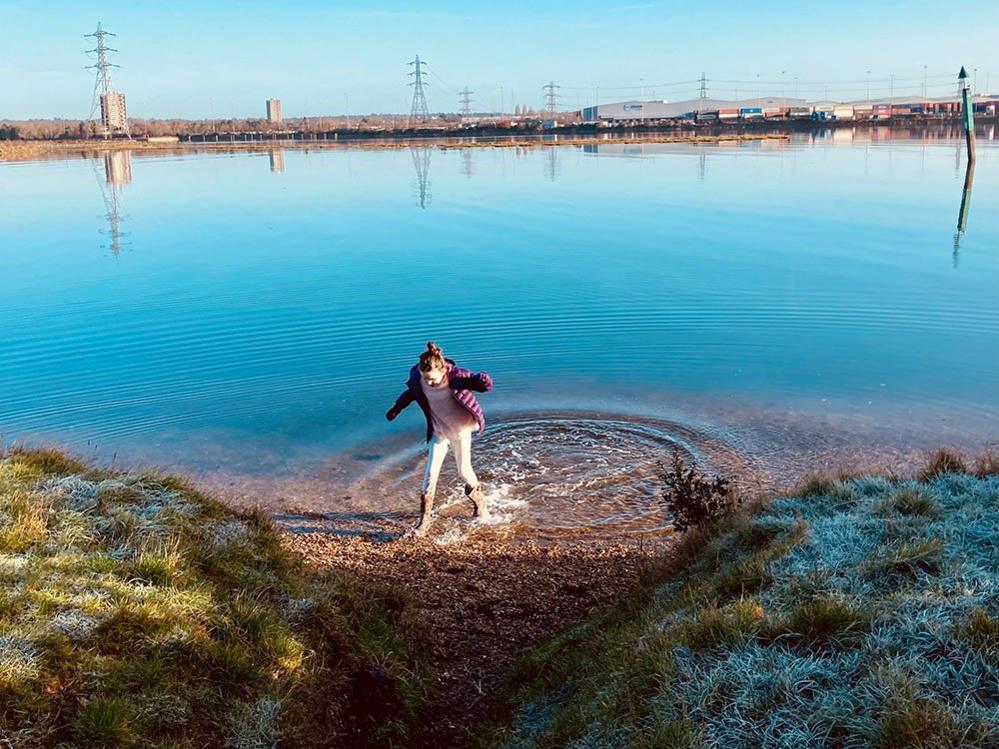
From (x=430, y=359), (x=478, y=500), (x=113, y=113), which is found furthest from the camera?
(x=113, y=113)

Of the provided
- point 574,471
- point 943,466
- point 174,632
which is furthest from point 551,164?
point 174,632

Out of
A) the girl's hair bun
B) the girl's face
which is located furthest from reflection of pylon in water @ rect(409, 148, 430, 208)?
the girl's hair bun

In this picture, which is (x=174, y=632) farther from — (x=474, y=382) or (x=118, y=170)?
(x=118, y=170)

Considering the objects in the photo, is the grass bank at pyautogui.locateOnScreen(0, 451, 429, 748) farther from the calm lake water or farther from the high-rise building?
the high-rise building

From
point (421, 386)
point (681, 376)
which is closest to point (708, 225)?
point (681, 376)

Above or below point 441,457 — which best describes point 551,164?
above

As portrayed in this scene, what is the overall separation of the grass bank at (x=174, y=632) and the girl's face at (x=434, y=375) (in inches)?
110

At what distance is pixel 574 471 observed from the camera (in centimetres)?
1246

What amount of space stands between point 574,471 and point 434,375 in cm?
317

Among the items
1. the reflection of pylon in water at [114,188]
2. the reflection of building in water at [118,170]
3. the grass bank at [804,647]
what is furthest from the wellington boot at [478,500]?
the reflection of building in water at [118,170]

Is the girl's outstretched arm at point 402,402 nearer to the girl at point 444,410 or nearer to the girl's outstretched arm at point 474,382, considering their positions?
the girl at point 444,410

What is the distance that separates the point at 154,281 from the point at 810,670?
998 inches

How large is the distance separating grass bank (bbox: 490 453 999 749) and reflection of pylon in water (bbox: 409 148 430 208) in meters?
39.0

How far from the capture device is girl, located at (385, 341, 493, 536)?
10.2 meters
